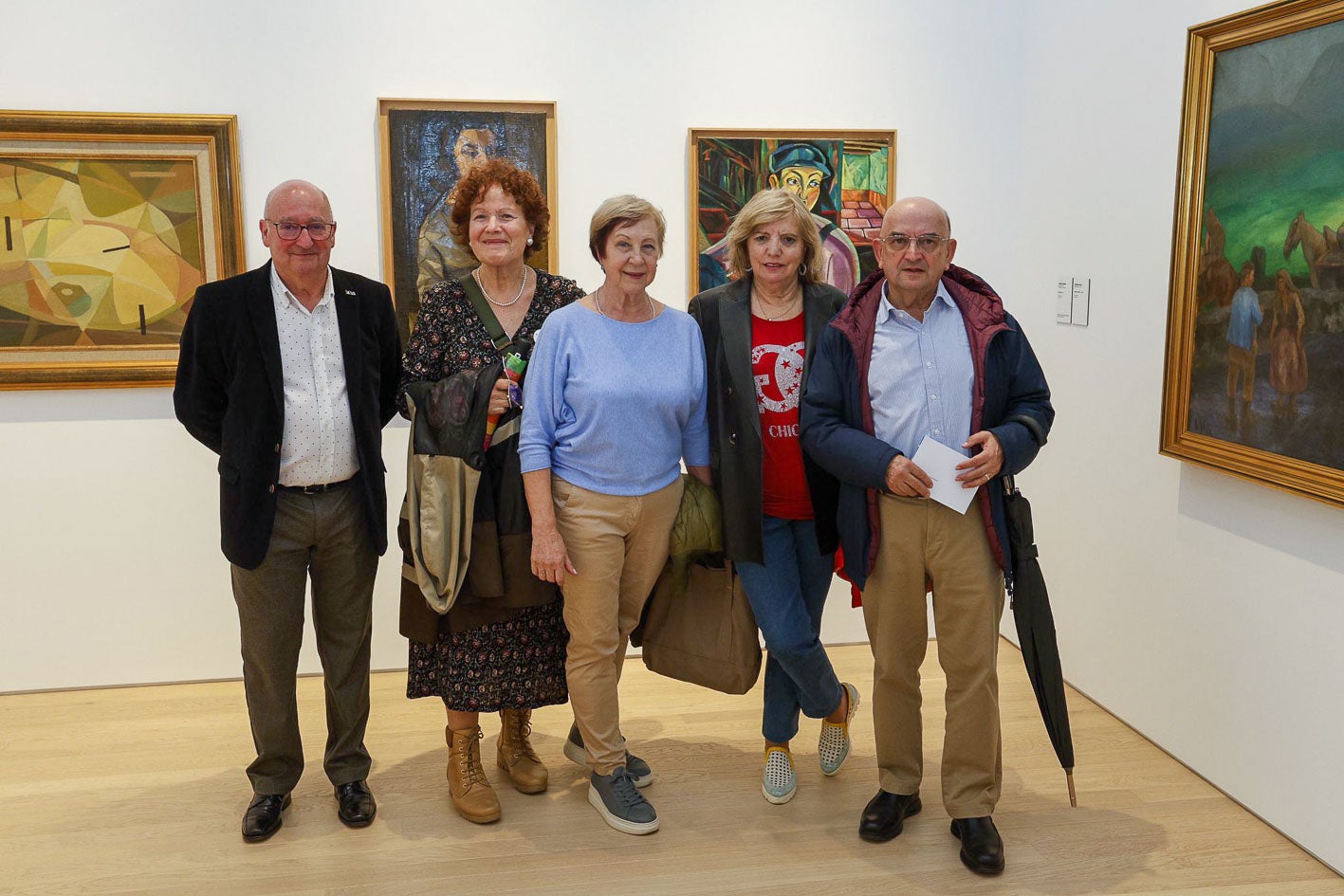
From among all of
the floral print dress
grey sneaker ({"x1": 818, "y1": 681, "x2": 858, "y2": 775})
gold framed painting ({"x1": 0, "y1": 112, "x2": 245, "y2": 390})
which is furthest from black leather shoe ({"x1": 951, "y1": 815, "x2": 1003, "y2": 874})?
gold framed painting ({"x1": 0, "y1": 112, "x2": 245, "y2": 390})

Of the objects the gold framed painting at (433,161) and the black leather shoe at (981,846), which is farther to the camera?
the gold framed painting at (433,161)

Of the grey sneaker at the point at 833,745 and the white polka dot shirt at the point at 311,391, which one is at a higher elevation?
the white polka dot shirt at the point at 311,391

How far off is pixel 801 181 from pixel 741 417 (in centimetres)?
156

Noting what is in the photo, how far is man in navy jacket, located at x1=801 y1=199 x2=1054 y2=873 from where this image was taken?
2.60m

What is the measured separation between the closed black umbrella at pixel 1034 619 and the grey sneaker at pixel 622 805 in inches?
41.9

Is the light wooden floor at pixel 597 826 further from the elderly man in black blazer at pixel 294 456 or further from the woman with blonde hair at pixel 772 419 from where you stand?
the woman with blonde hair at pixel 772 419

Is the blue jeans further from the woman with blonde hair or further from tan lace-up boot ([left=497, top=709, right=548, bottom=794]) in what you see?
tan lace-up boot ([left=497, top=709, right=548, bottom=794])

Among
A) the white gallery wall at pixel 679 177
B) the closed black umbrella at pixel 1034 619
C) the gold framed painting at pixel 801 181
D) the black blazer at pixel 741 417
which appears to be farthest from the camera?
the gold framed painting at pixel 801 181

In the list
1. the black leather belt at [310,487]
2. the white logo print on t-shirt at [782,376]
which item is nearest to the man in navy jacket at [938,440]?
the white logo print on t-shirt at [782,376]

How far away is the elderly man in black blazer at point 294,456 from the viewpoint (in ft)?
8.78

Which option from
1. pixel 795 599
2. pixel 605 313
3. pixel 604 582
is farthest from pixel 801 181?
pixel 604 582

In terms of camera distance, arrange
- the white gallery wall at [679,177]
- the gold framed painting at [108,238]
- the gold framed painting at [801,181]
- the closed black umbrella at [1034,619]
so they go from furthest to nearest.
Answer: the gold framed painting at [801,181], the gold framed painting at [108,238], the white gallery wall at [679,177], the closed black umbrella at [1034,619]

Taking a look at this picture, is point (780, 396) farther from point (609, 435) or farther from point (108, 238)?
point (108, 238)

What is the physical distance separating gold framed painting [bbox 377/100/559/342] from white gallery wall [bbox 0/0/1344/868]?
0.23 ft
